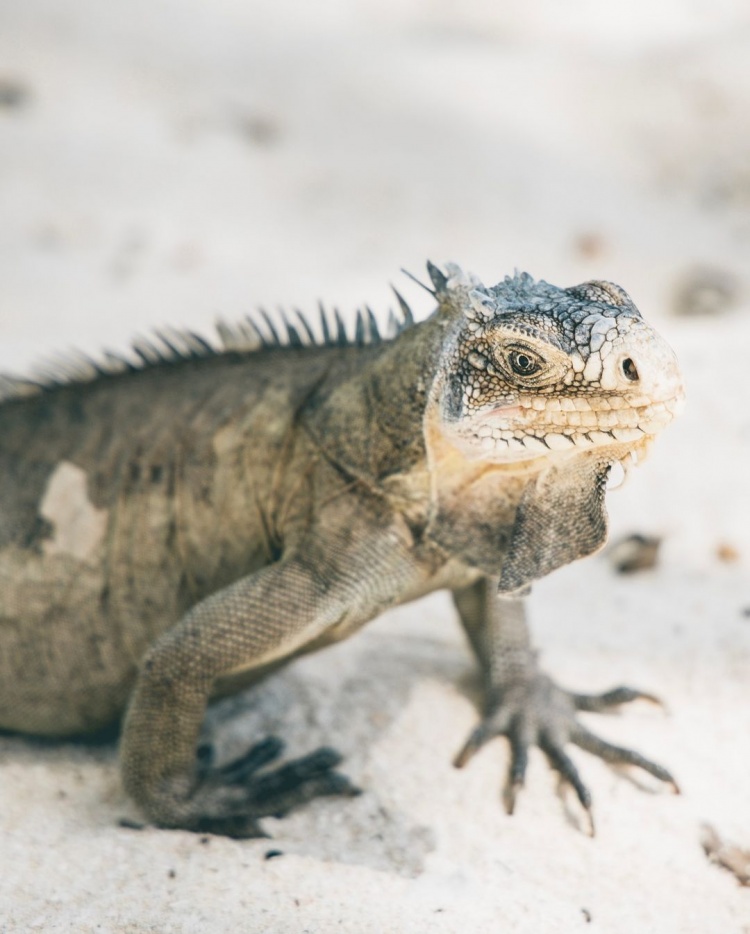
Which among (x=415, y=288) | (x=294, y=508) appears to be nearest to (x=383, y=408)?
(x=294, y=508)

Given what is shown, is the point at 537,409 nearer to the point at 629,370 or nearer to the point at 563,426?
the point at 563,426

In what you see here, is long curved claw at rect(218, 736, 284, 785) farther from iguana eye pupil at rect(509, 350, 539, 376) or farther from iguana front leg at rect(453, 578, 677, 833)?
iguana eye pupil at rect(509, 350, 539, 376)

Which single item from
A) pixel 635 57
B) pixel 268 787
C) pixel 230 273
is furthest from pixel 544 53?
pixel 268 787

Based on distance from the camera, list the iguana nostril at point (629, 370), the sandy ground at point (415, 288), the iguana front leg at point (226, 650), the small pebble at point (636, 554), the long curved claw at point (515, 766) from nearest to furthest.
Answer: the iguana nostril at point (629, 370) < the sandy ground at point (415, 288) < the iguana front leg at point (226, 650) < the long curved claw at point (515, 766) < the small pebble at point (636, 554)

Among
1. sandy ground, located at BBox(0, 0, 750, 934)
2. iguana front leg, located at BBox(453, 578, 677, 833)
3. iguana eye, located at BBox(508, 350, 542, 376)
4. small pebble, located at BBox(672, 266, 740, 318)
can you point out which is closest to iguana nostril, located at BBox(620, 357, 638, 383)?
iguana eye, located at BBox(508, 350, 542, 376)

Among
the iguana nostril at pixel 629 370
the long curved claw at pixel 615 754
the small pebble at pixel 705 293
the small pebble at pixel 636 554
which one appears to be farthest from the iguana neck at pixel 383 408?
the small pebble at pixel 705 293

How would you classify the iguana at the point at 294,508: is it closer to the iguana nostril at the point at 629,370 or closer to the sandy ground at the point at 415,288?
the iguana nostril at the point at 629,370

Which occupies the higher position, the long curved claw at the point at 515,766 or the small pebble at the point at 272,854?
the long curved claw at the point at 515,766
